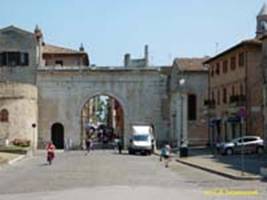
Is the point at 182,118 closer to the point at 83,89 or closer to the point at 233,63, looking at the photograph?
the point at 83,89

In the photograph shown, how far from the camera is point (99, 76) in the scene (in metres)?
85.6

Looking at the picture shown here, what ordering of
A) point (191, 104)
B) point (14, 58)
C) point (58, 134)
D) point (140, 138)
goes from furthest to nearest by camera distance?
point (58, 134), point (191, 104), point (14, 58), point (140, 138)

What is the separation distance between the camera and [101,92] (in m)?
85.6

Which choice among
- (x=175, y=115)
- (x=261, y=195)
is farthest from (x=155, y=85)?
(x=261, y=195)

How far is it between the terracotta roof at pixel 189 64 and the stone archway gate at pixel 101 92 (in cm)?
239

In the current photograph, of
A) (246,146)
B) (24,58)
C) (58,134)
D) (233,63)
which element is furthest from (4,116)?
(246,146)

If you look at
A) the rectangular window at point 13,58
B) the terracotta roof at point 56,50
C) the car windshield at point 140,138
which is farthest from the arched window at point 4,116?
the terracotta roof at point 56,50

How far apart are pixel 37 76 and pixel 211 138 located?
69.2 feet

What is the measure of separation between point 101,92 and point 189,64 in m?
10.8

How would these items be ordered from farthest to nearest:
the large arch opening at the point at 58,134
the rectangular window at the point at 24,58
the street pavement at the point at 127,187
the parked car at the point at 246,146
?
the large arch opening at the point at 58,134 < the rectangular window at the point at 24,58 < the parked car at the point at 246,146 < the street pavement at the point at 127,187

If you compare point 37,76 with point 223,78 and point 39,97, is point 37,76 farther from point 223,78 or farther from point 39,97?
point 223,78

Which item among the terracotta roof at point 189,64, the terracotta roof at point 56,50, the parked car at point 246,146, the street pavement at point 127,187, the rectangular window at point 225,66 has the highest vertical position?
the terracotta roof at point 56,50

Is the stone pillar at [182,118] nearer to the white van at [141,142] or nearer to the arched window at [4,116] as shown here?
the white van at [141,142]

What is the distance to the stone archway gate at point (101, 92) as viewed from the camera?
85.3 meters
